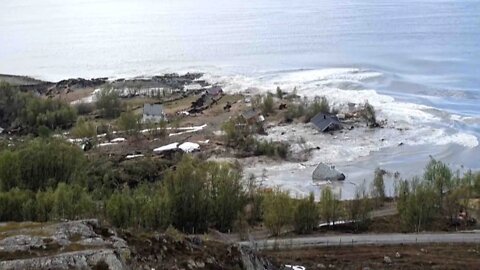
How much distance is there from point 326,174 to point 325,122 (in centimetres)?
1134

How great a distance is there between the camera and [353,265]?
22.7 meters

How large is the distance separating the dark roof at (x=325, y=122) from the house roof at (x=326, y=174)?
32.8 feet

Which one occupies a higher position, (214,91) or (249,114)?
(214,91)

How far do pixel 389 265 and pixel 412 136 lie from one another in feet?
91.8

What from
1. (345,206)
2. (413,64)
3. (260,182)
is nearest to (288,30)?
(413,64)

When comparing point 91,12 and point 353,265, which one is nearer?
point 353,265

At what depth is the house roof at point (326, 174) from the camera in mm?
40219

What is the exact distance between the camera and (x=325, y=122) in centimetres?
5097

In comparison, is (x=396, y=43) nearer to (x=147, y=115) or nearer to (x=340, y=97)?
(x=340, y=97)

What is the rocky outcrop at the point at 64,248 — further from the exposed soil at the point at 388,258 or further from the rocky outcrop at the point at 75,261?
the exposed soil at the point at 388,258

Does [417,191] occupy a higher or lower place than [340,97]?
lower

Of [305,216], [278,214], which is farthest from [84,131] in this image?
[305,216]

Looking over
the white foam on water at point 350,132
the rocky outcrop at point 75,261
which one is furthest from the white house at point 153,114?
the rocky outcrop at point 75,261

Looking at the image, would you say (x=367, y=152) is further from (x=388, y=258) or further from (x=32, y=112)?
(x=32, y=112)
